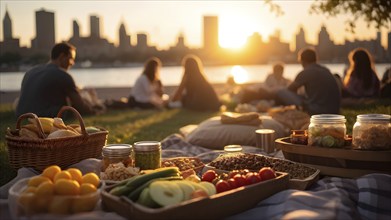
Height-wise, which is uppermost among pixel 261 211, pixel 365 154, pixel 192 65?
pixel 192 65

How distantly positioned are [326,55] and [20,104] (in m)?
28.1

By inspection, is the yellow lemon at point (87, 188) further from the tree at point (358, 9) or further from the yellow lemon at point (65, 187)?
the tree at point (358, 9)

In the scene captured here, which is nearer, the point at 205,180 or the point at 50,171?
the point at 50,171

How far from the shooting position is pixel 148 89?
11.0 m

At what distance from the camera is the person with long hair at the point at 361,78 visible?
9852 millimetres

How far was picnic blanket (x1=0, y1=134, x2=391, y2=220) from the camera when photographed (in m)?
2.92

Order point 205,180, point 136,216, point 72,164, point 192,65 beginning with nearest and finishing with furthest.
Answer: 1. point 136,216
2. point 205,180
3. point 72,164
4. point 192,65

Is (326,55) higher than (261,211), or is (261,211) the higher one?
(326,55)

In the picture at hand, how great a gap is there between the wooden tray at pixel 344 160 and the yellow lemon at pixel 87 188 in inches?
73.9

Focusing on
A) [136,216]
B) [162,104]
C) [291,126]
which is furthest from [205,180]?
[162,104]

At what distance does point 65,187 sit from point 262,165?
1.59 m

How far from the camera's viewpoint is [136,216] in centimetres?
270

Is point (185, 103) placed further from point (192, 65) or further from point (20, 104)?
Result: point (20, 104)

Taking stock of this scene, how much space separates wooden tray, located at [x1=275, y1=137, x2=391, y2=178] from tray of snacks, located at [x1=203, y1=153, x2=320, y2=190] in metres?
0.20
